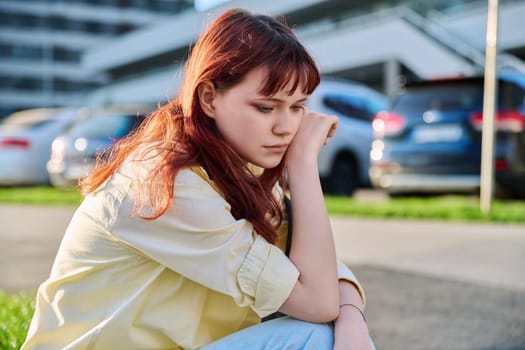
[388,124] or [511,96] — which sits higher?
[511,96]

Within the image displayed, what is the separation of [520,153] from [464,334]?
5.07m

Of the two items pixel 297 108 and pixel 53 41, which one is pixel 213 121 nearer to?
pixel 297 108

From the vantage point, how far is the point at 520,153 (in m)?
7.79

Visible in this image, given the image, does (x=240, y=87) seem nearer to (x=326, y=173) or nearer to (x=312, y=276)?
(x=312, y=276)

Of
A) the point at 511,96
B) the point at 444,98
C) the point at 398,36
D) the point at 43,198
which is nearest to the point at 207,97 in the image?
A: the point at 444,98

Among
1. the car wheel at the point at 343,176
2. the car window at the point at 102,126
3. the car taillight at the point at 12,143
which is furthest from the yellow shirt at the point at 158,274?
the car taillight at the point at 12,143

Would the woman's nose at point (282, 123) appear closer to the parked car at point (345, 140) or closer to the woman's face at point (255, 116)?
the woman's face at point (255, 116)

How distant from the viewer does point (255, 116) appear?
183 cm

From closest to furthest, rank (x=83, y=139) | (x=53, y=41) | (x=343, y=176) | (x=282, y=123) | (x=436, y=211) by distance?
1. (x=282, y=123)
2. (x=436, y=211)
3. (x=343, y=176)
4. (x=83, y=139)
5. (x=53, y=41)

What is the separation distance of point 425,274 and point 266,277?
3133 mm

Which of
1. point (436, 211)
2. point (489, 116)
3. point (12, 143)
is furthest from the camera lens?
point (12, 143)

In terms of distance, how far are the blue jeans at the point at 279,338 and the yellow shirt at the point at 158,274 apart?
71 mm

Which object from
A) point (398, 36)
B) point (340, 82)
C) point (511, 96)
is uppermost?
point (398, 36)

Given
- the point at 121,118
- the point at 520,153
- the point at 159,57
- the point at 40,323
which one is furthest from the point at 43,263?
the point at 159,57
